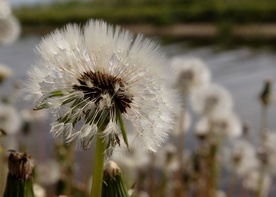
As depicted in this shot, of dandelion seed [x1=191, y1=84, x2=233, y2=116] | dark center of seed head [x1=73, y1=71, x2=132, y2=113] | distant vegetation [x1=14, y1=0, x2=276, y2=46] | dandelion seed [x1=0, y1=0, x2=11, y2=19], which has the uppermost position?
distant vegetation [x1=14, y1=0, x2=276, y2=46]

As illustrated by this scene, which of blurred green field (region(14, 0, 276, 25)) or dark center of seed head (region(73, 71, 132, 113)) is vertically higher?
blurred green field (region(14, 0, 276, 25))

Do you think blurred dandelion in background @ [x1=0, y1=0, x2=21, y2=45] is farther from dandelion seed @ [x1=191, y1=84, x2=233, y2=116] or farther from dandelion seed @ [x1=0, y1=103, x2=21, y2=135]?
dandelion seed @ [x1=191, y1=84, x2=233, y2=116]

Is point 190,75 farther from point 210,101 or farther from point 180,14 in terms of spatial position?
point 180,14

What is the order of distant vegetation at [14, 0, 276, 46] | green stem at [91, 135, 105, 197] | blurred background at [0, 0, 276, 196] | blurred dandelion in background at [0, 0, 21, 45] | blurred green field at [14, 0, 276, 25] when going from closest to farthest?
1. green stem at [91, 135, 105, 197]
2. blurred dandelion in background at [0, 0, 21, 45]
3. blurred background at [0, 0, 276, 196]
4. distant vegetation at [14, 0, 276, 46]
5. blurred green field at [14, 0, 276, 25]

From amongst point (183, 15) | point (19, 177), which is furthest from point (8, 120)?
point (183, 15)

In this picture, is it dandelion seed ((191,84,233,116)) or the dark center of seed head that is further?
dandelion seed ((191,84,233,116))

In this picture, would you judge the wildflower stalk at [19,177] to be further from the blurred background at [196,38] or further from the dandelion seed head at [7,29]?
the blurred background at [196,38]

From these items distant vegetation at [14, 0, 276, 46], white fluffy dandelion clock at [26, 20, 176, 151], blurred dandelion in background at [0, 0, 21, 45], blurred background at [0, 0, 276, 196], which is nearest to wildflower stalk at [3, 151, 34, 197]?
white fluffy dandelion clock at [26, 20, 176, 151]

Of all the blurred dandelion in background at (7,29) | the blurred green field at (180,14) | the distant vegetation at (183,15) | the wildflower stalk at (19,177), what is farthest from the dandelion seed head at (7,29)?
Answer: the blurred green field at (180,14)
